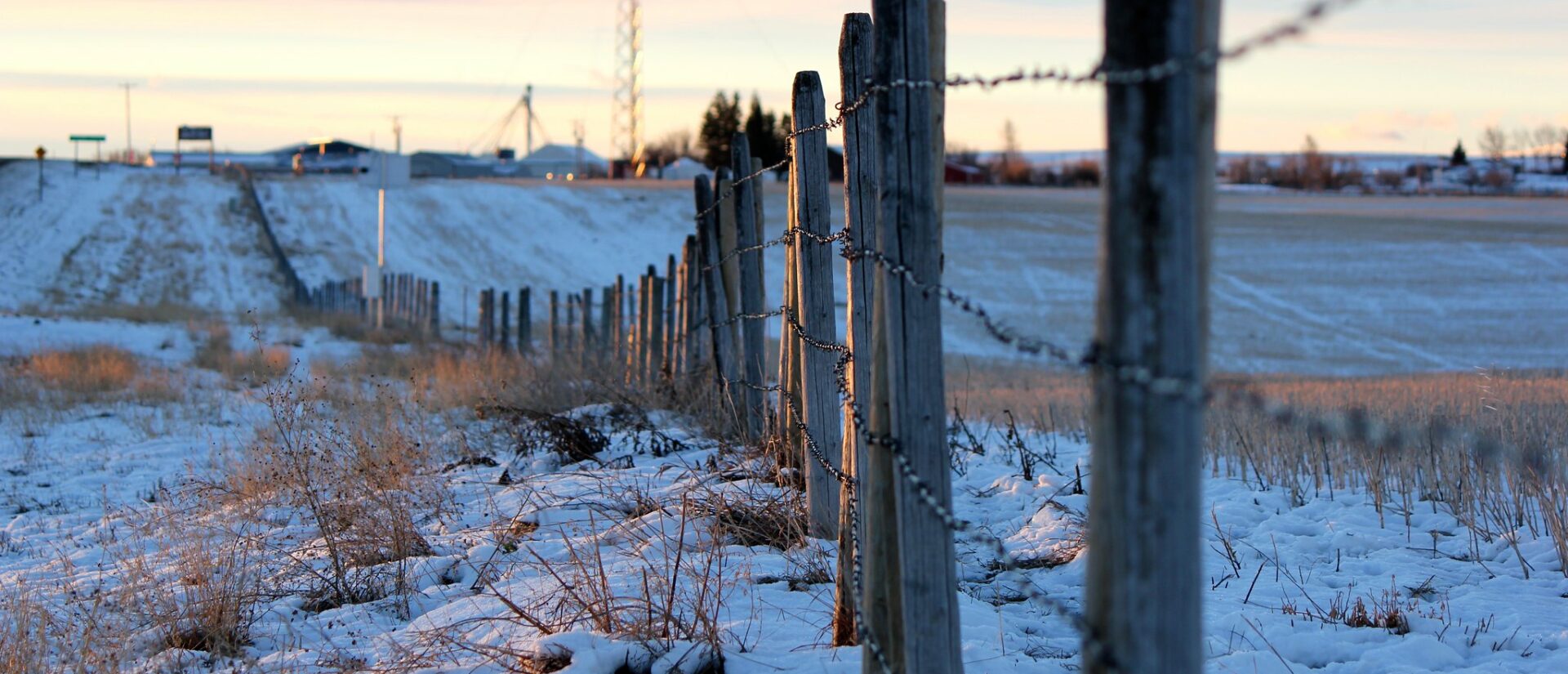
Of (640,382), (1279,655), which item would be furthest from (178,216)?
(1279,655)

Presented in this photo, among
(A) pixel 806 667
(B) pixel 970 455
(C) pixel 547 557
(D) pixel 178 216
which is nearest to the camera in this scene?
(A) pixel 806 667

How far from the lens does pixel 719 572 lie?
12.9 feet

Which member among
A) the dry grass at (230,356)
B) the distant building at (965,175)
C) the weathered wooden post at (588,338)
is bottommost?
the dry grass at (230,356)

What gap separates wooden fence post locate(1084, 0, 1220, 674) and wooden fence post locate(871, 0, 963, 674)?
981 mm

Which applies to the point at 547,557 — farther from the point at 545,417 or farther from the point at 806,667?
the point at 545,417

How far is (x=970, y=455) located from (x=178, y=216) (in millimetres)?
46421

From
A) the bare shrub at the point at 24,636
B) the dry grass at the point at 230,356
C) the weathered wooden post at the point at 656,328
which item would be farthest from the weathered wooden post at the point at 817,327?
the dry grass at the point at 230,356

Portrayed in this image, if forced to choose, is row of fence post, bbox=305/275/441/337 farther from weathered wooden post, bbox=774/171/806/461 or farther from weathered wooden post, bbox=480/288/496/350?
weathered wooden post, bbox=774/171/806/461

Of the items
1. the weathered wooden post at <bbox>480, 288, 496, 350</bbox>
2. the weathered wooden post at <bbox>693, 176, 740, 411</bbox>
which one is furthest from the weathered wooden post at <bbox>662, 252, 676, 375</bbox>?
the weathered wooden post at <bbox>480, 288, 496, 350</bbox>

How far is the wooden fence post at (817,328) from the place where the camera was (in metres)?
4.85

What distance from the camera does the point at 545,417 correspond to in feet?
24.5

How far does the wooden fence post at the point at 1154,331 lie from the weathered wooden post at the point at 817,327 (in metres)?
3.08

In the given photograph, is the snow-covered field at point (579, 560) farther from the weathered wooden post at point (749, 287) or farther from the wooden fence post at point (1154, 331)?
the wooden fence post at point (1154, 331)

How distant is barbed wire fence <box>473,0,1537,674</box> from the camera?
1.67 metres
